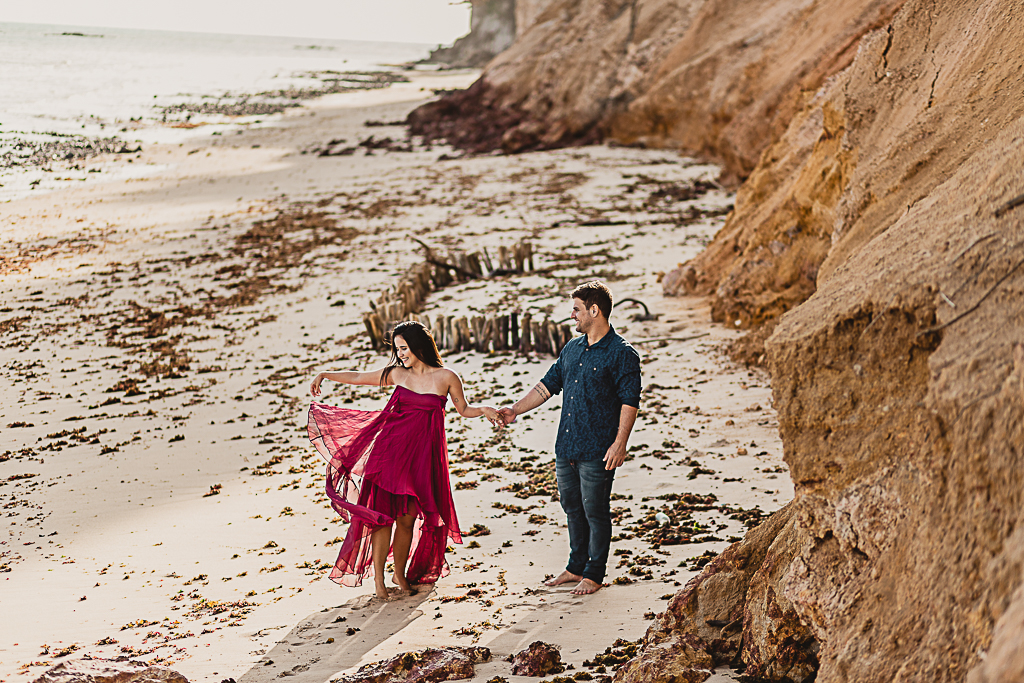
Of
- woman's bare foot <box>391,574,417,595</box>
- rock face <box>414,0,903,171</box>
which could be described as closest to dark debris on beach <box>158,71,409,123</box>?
rock face <box>414,0,903,171</box>

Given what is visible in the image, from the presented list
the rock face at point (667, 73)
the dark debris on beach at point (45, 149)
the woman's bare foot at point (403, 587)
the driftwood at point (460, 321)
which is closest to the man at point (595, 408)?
the woman's bare foot at point (403, 587)

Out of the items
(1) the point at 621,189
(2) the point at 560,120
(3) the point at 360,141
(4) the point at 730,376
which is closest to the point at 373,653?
(4) the point at 730,376

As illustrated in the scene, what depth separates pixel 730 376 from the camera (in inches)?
336

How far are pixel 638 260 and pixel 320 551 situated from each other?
895 centimetres

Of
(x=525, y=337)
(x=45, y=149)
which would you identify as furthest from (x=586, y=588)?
(x=45, y=149)

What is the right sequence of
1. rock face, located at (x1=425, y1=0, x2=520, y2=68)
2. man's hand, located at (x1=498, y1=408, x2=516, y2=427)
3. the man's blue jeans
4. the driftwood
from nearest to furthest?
the man's blue jeans, man's hand, located at (x1=498, y1=408, x2=516, y2=427), the driftwood, rock face, located at (x1=425, y1=0, x2=520, y2=68)

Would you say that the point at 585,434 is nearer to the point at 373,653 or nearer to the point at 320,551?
the point at 373,653

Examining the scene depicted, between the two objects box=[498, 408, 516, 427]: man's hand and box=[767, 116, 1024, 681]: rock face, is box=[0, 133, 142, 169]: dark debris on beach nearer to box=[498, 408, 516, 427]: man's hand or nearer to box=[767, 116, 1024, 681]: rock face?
box=[498, 408, 516, 427]: man's hand

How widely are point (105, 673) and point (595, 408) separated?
8.89 feet

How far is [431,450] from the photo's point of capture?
203 inches

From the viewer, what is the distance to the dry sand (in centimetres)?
476

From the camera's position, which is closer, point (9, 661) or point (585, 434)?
point (9, 661)

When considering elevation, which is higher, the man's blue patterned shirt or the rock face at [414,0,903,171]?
the rock face at [414,0,903,171]

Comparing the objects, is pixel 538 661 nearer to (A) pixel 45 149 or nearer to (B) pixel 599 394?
(B) pixel 599 394
